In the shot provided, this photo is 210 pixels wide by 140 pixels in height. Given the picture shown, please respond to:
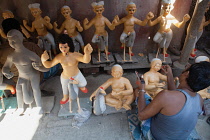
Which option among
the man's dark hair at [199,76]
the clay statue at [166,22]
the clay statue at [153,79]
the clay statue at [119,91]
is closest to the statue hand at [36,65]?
the clay statue at [119,91]

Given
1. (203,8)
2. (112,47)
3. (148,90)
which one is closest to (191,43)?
(203,8)

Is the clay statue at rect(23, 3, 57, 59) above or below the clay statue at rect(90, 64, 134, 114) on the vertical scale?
above

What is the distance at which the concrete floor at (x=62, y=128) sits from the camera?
113 inches

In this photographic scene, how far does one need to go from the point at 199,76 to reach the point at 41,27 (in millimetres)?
3119

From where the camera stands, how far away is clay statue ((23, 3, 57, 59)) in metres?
3.47

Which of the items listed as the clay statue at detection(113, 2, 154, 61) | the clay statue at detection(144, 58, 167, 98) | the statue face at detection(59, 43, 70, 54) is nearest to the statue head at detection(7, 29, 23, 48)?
the statue face at detection(59, 43, 70, 54)

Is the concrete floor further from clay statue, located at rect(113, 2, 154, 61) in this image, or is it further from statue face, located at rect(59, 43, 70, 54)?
clay statue, located at rect(113, 2, 154, 61)

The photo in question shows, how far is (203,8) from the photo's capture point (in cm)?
325

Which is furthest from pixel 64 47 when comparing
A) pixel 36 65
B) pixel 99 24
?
pixel 99 24

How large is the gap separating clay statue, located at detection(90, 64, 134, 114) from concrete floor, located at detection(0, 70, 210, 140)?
238 millimetres

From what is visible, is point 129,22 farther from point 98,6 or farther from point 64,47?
point 64,47

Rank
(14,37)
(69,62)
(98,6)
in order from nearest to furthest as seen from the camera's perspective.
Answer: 1. (14,37)
2. (69,62)
3. (98,6)

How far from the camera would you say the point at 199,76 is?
1774 mm

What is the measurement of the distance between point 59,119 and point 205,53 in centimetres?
410
